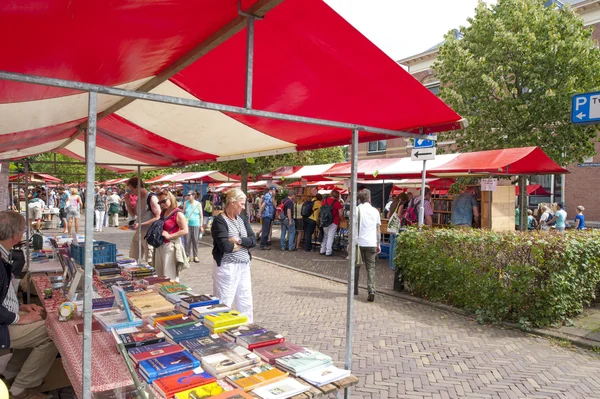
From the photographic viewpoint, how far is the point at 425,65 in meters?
30.6

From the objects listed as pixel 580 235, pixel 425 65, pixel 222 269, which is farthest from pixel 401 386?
pixel 425 65

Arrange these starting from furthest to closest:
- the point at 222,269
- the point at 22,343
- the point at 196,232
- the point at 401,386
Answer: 1. the point at 196,232
2. the point at 222,269
3. the point at 401,386
4. the point at 22,343

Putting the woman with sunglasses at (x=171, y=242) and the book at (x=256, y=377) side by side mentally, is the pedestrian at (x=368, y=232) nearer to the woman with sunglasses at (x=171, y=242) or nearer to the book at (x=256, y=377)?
the woman with sunglasses at (x=171, y=242)

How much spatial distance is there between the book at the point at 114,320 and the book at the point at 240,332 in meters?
0.74

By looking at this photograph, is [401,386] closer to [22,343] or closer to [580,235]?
[22,343]

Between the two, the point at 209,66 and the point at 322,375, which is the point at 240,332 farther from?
the point at 209,66

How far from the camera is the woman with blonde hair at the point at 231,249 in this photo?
14.1ft

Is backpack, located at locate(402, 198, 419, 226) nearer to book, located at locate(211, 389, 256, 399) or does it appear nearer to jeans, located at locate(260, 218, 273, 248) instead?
jeans, located at locate(260, 218, 273, 248)

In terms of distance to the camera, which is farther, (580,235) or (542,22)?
(542,22)

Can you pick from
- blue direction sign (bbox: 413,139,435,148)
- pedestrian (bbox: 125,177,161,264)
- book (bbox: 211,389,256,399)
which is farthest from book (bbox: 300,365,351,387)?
pedestrian (bbox: 125,177,161,264)

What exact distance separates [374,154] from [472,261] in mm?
29349

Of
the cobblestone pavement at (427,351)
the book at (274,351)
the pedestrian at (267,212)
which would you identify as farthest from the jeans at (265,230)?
the book at (274,351)

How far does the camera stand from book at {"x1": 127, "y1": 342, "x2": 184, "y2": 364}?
2520 mm

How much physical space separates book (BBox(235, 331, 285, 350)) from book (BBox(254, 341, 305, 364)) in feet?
0.11
